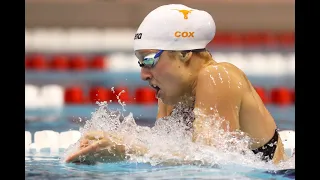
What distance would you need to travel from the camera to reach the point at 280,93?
571 centimetres

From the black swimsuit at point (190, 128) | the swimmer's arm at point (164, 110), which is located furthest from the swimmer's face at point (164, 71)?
the swimmer's arm at point (164, 110)

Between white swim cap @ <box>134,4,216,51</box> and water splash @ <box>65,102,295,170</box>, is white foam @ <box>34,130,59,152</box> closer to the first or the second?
water splash @ <box>65,102,295,170</box>

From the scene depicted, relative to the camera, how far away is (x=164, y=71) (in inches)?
87.9

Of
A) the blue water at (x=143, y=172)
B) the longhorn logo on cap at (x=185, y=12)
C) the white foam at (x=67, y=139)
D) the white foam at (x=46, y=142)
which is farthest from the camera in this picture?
the white foam at (x=67, y=139)

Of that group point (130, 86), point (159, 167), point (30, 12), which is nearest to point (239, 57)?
point (130, 86)

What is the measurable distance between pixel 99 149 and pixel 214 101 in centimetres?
43

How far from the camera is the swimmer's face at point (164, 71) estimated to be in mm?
2232

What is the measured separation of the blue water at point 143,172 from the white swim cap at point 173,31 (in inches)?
17.8

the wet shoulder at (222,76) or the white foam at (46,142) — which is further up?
the wet shoulder at (222,76)

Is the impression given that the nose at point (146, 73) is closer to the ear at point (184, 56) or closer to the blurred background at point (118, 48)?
the ear at point (184, 56)

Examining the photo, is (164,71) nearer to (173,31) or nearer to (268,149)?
(173,31)

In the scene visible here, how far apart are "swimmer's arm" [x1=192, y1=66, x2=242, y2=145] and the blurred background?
338cm
